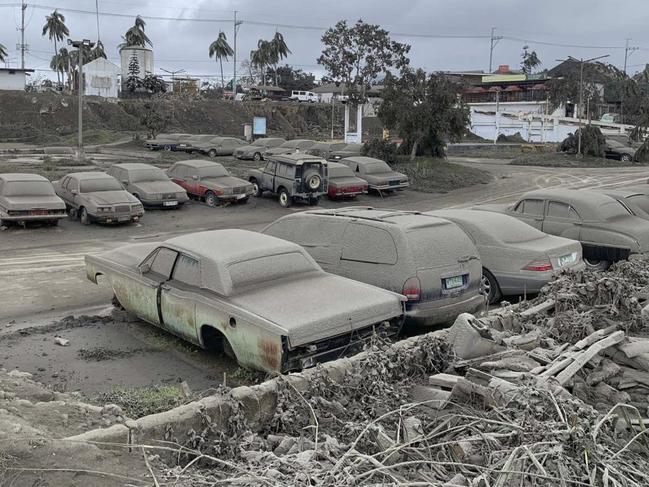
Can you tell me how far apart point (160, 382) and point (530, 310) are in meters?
4.47

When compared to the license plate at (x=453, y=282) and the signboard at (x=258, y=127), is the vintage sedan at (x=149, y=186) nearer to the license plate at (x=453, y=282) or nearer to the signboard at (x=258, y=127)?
the license plate at (x=453, y=282)

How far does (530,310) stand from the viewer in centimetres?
810

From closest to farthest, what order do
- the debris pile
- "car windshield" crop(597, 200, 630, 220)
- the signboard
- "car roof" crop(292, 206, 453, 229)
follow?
the debris pile → "car roof" crop(292, 206, 453, 229) → "car windshield" crop(597, 200, 630, 220) → the signboard

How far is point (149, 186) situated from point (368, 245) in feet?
47.9

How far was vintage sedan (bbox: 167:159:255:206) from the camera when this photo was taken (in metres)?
23.3

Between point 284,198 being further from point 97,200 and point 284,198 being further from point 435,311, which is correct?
point 435,311

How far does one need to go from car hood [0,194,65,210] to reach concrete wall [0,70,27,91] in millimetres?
58999

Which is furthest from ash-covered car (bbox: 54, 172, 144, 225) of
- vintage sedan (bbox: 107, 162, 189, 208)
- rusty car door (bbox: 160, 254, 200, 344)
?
rusty car door (bbox: 160, 254, 200, 344)

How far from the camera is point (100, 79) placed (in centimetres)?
7381

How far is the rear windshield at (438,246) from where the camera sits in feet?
27.9

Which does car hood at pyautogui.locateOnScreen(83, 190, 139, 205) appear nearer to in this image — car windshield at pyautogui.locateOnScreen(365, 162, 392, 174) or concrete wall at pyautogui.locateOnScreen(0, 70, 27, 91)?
car windshield at pyautogui.locateOnScreen(365, 162, 392, 174)

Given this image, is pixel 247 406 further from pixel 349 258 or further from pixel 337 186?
pixel 337 186

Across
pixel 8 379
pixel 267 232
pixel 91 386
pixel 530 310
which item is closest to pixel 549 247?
pixel 530 310

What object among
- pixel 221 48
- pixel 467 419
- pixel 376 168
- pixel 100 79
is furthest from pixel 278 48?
pixel 467 419
